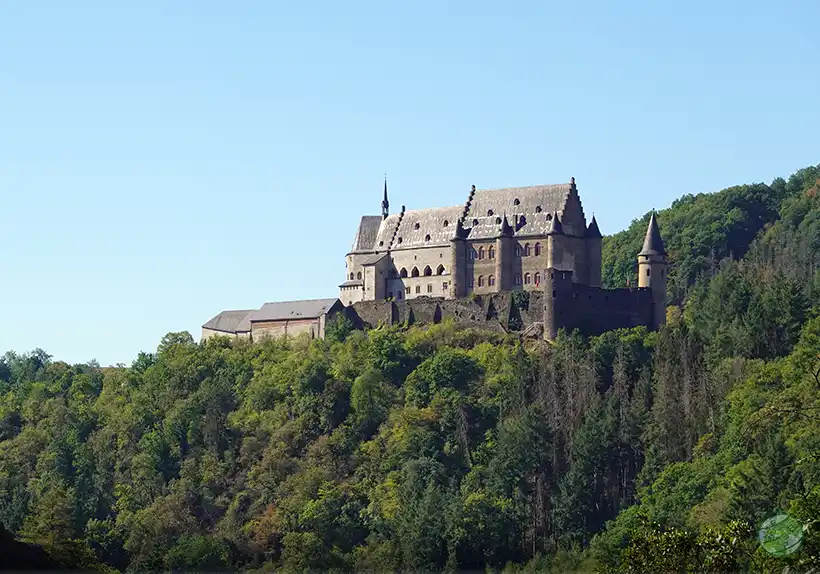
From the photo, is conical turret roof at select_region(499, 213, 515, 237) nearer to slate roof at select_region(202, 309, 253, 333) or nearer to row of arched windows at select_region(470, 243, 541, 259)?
row of arched windows at select_region(470, 243, 541, 259)

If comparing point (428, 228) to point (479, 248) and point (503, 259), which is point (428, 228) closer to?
point (479, 248)

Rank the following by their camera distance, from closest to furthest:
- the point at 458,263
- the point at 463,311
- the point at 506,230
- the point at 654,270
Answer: the point at 654,270, the point at 463,311, the point at 506,230, the point at 458,263

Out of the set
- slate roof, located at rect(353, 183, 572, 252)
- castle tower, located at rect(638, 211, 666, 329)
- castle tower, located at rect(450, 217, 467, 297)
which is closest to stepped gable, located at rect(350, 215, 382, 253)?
slate roof, located at rect(353, 183, 572, 252)

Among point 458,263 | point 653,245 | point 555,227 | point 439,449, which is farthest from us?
point 458,263

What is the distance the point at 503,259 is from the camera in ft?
306

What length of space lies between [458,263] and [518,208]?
4420 mm

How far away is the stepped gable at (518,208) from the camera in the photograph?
94375 mm

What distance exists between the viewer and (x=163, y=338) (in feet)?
369

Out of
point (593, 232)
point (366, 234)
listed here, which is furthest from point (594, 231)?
point (366, 234)

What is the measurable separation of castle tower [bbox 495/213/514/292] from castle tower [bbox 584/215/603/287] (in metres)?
4.01

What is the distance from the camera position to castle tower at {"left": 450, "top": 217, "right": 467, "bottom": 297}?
94.8 meters

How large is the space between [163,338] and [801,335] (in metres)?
41.0

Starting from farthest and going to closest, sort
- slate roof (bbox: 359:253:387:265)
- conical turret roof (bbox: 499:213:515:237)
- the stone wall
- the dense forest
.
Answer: slate roof (bbox: 359:253:387:265), conical turret roof (bbox: 499:213:515:237), the stone wall, the dense forest

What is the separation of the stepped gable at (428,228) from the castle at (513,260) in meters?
0.08
